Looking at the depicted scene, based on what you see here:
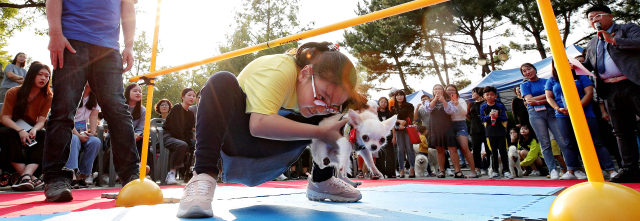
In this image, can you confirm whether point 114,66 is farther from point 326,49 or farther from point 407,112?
point 407,112

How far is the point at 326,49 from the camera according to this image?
5.26 feet

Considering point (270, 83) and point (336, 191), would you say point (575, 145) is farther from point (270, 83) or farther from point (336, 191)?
point (270, 83)

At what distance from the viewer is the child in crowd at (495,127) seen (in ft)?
17.2

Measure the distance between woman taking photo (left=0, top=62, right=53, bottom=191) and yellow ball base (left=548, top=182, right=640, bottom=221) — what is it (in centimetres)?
401

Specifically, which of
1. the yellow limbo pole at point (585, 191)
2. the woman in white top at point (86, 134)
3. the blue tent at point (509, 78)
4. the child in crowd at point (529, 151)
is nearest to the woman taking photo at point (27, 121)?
the woman in white top at point (86, 134)

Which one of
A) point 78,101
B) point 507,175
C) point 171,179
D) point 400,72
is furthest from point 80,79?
point 400,72

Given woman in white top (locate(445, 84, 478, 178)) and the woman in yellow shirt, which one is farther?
woman in white top (locate(445, 84, 478, 178))

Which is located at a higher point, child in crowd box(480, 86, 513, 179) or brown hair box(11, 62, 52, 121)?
brown hair box(11, 62, 52, 121)

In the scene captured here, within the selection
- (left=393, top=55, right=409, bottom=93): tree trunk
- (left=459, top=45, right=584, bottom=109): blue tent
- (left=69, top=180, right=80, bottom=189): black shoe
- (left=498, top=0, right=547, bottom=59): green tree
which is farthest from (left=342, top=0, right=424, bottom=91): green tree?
(left=69, top=180, right=80, bottom=189): black shoe

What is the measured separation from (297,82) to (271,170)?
21.4 inches

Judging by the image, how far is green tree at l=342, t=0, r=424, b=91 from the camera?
59.9 ft

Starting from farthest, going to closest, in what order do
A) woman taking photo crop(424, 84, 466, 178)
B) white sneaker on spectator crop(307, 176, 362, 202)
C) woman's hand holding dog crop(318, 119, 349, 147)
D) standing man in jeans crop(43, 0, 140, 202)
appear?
1. woman taking photo crop(424, 84, 466, 178)
2. standing man in jeans crop(43, 0, 140, 202)
3. white sneaker on spectator crop(307, 176, 362, 202)
4. woman's hand holding dog crop(318, 119, 349, 147)

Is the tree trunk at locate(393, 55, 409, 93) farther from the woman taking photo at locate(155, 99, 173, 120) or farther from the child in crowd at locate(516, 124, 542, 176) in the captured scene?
the woman taking photo at locate(155, 99, 173, 120)

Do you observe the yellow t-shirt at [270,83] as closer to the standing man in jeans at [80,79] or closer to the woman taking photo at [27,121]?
the standing man in jeans at [80,79]
